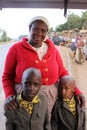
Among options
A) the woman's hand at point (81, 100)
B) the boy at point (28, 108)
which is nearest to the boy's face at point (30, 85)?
the boy at point (28, 108)

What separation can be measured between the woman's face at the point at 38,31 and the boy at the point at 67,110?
49cm

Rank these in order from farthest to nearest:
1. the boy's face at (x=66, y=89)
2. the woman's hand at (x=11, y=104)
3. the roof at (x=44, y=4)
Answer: the roof at (x=44, y=4)
the boy's face at (x=66, y=89)
the woman's hand at (x=11, y=104)

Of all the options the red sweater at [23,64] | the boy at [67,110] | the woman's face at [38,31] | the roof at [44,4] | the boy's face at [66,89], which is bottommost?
the boy at [67,110]

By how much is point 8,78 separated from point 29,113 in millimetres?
423

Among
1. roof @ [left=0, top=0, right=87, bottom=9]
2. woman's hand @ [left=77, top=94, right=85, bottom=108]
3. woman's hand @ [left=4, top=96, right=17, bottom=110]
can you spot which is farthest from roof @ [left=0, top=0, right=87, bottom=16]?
woman's hand @ [left=4, top=96, right=17, bottom=110]

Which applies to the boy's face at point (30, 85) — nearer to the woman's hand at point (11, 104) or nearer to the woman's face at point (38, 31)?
the woman's hand at point (11, 104)

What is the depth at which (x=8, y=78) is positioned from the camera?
112 inches

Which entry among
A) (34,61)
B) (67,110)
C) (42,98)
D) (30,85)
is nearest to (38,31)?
(34,61)

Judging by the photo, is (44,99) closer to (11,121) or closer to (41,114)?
(41,114)

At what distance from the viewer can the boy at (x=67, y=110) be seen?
9.59 feet

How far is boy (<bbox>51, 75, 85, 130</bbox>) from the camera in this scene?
115 inches

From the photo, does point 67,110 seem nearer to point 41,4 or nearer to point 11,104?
point 11,104

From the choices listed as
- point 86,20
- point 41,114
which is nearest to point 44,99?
point 41,114

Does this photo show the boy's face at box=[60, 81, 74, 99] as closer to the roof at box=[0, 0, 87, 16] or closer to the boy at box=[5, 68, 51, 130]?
the boy at box=[5, 68, 51, 130]
